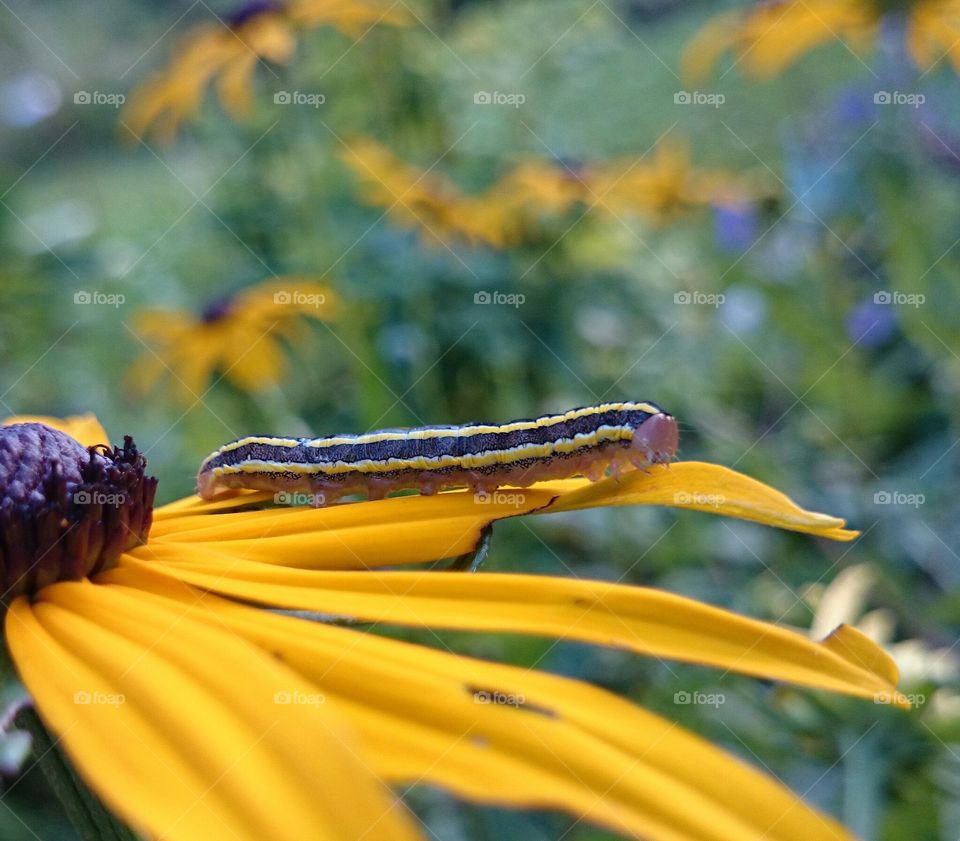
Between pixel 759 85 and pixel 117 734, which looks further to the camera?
pixel 759 85

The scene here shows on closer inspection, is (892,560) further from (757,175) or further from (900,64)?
(757,175)

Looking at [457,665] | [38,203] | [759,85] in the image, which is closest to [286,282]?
[457,665]

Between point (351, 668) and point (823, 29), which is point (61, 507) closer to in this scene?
point (351, 668)
